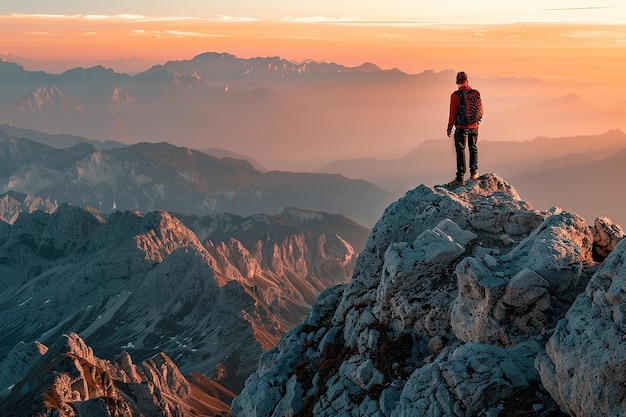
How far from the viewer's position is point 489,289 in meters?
32.5

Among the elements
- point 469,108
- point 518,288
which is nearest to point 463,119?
point 469,108

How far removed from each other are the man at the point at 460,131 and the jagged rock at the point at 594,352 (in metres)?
20.5

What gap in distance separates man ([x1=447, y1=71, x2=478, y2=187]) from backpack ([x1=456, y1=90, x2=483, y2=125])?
3.2 inches

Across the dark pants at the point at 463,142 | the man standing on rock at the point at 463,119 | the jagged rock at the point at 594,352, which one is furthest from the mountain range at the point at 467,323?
the man standing on rock at the point at 463,119

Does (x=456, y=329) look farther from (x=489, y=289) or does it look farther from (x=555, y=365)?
(x=555, y=365)

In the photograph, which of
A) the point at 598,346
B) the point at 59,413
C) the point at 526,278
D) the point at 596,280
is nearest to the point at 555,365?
the point at 598,346

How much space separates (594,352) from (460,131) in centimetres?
2569

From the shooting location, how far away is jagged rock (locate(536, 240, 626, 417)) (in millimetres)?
22719

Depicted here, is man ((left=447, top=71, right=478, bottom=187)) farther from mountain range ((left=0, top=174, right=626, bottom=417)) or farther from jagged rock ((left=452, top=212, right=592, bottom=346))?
jagged rock ((left=452, top=212, right=592, bottom=346))

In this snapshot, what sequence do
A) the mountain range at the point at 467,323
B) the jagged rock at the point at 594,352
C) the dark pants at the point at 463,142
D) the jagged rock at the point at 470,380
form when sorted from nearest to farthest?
the jagged rock at the point at 594,352, the mountain range at the point at 467,323, the jagged rock at the point at 470,380, the dark pants at the point at 463,142

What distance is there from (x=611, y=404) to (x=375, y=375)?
15.3 m

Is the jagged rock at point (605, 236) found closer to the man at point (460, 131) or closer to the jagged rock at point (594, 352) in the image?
the jagged rock at point (594, 352)

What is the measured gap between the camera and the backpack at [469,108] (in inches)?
1789

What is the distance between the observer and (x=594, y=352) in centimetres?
2377
